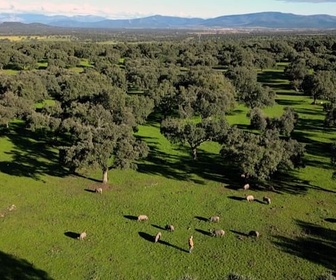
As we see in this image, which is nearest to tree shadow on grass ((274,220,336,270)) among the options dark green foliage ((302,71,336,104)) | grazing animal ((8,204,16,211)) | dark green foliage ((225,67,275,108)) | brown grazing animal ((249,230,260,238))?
brown grazing animal ((249,230,260,238))

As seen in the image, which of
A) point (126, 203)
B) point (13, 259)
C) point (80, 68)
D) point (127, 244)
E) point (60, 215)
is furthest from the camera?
point (80, 68)

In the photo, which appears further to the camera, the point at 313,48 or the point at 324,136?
the point at 313,48

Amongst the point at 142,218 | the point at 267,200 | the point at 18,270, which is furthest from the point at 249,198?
the point at 18,270

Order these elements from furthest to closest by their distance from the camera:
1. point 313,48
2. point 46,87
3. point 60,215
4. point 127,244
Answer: point 313,48 → point 46,87 → point 60,215 → point 127,244

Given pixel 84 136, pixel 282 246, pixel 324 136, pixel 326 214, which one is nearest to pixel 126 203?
pixel 84 136

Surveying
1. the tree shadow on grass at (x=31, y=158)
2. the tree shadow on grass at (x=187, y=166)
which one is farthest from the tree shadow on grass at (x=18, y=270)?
the tree shadow on grass at (x=187, y=166)

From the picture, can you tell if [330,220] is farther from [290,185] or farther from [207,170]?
[207,170]

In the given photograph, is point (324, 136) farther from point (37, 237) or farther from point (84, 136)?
point (37, 237)
